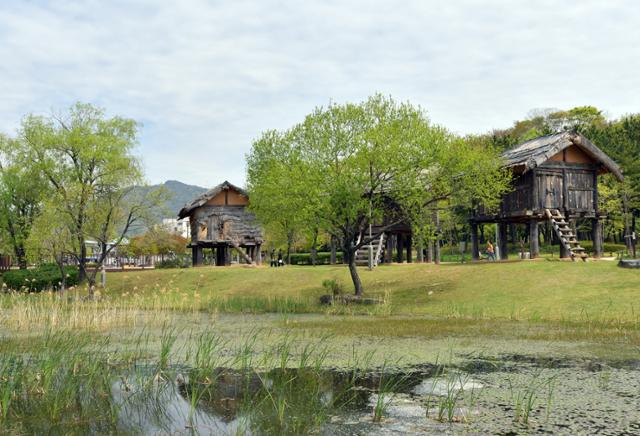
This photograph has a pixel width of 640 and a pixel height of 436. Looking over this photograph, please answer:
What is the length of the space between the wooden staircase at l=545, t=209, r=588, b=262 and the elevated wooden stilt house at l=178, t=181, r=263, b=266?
22.6 m

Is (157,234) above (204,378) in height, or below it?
above

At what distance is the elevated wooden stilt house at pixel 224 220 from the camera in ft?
148

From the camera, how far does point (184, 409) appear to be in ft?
30.4

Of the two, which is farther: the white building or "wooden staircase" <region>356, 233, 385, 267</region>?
the white building

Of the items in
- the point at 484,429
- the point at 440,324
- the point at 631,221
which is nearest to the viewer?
the point at 484,429

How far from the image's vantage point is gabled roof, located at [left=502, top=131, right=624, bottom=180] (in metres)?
29.0

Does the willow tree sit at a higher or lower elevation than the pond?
higher

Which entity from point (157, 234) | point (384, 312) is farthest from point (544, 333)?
point (157, 234)

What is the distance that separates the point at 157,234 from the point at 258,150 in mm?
14224

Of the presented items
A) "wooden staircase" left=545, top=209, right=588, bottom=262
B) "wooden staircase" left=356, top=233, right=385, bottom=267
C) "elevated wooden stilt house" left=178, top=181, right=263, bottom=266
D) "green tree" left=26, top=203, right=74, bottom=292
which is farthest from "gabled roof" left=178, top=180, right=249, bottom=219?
"wooden staircase" left=545, top=209, right=588, bottom=262

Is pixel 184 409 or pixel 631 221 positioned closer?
pixel 184 409

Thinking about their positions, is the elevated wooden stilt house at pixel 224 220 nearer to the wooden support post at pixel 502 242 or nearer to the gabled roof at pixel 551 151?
the wooden support post at pixel 502 242

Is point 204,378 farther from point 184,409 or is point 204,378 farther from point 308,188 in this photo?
point 308,188

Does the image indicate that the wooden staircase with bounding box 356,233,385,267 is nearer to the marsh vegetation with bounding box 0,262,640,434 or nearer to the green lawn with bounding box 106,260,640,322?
the green lawn with bounding box 106,260,640,322
